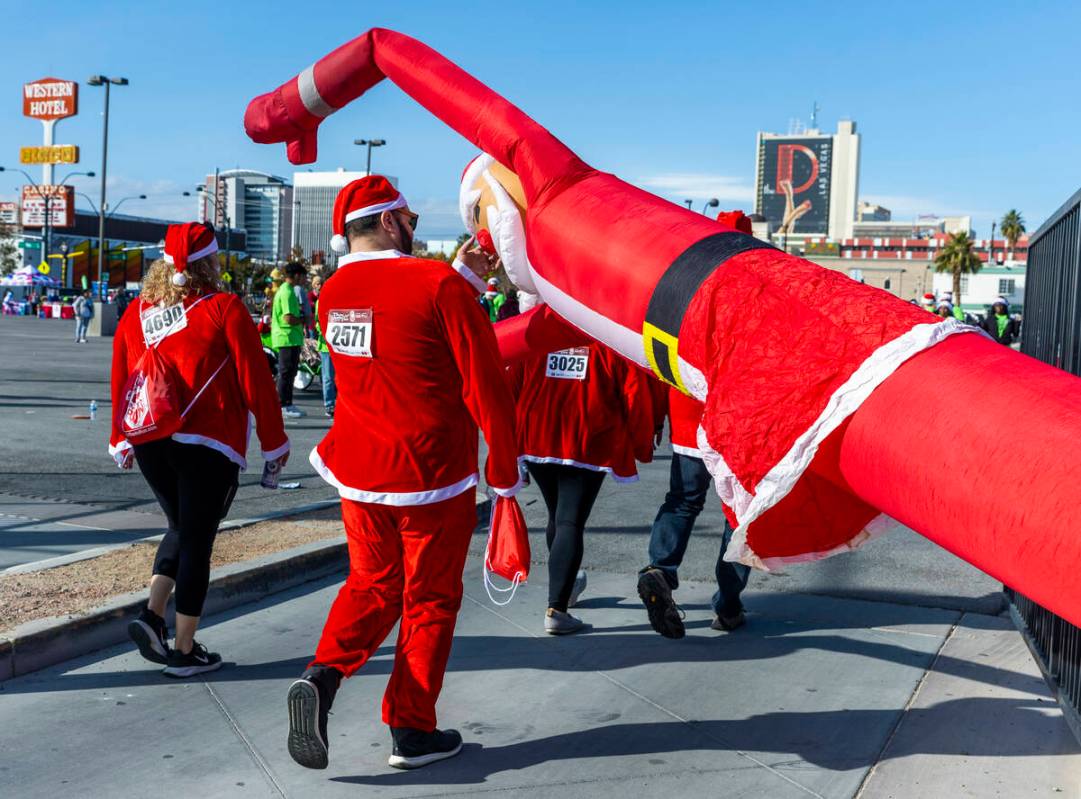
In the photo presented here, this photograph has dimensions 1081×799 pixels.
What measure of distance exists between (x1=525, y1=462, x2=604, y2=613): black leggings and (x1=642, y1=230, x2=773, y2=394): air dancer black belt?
2.53 metres

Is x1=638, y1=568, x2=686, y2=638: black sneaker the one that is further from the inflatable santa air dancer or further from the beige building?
the beige building

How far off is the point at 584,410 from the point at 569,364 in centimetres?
24

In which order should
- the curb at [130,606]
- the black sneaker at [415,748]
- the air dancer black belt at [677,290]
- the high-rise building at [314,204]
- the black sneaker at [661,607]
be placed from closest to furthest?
1. the air dancer black belt at [677,290]
2. the black sneaker at [415,748]
3. the curb at [130,606]
4. the black sneaker at [661,607]
5. the high-rise building at [314,204]

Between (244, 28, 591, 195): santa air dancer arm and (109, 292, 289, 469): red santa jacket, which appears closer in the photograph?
(244, 28, 591, 195): santa air dancer arm

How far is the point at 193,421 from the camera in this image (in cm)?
429

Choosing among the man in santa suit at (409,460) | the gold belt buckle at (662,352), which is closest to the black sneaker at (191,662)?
the man in santa suit at (409,460)

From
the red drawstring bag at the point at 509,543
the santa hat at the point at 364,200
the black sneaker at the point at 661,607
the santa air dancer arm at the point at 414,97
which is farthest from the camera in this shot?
the black sneaker at the point at 661,607

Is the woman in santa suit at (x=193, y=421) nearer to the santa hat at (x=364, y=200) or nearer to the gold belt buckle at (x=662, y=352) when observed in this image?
the santa hat at (x=364, y=200)

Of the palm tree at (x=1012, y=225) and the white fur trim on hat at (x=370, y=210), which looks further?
the palm tree at (x=1012, y=225)

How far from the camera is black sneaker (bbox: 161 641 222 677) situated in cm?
438

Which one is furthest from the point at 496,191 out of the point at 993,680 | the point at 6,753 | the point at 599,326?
the point at 993,680

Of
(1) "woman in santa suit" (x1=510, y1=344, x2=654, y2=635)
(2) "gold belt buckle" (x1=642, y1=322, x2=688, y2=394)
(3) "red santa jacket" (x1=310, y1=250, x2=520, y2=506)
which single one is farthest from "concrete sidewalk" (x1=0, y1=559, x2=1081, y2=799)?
(2) "gold belt buckle" (x1=642, y1=322, x2=688, y2=394)

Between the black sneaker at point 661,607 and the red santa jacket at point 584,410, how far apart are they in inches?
25.3

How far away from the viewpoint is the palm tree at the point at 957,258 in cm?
9644
